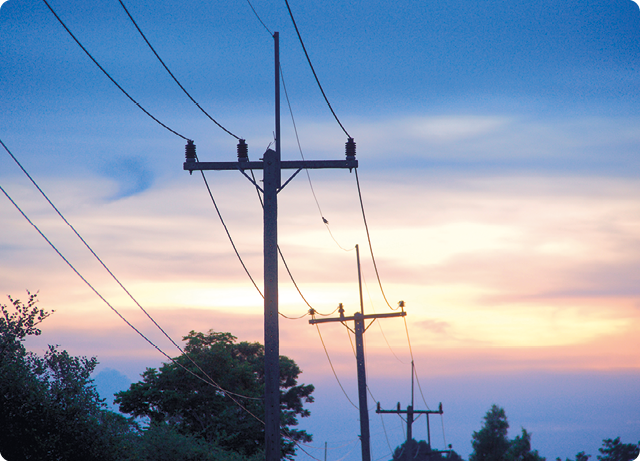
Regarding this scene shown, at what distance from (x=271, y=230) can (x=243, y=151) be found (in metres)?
2.65

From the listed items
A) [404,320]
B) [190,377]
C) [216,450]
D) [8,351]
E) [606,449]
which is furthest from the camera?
[606,449]

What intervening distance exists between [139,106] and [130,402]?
35907mm

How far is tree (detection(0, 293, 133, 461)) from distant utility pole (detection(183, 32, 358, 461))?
666 cm

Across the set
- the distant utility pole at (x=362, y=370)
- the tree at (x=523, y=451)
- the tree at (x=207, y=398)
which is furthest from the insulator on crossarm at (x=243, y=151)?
the tree at (x=523, y=451)

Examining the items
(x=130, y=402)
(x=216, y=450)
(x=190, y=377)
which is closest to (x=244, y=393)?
(x=190, y=377)

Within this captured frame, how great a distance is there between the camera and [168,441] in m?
31.0

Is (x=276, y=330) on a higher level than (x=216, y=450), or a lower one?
higher

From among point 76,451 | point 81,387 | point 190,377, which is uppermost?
point 190,377

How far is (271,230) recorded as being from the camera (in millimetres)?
15273

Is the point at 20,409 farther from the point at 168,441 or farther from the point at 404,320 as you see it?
the point at 404,320

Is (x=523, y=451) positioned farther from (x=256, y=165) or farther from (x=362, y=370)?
(x=256, y=165)

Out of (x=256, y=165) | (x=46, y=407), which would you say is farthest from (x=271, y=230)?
(x=46, y=407)

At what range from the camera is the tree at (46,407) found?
677 inches

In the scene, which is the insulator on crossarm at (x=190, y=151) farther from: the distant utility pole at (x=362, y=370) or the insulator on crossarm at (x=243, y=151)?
the distant utility pole at (x=362, y=370)
